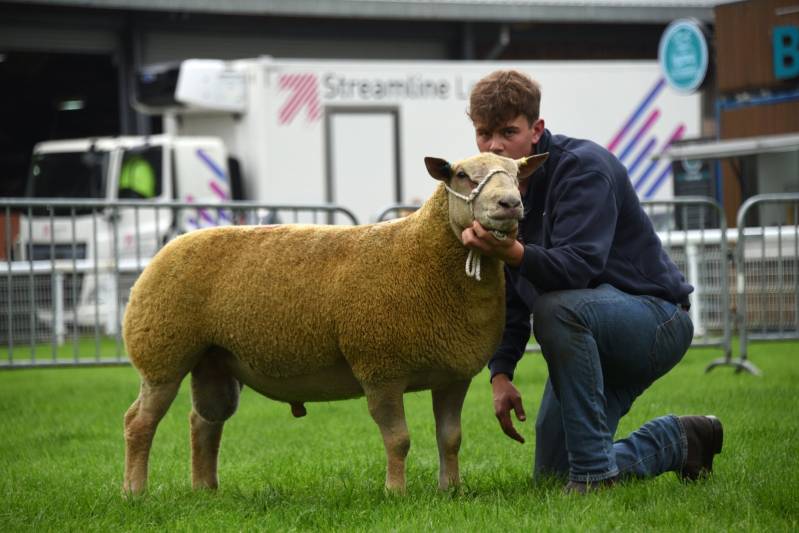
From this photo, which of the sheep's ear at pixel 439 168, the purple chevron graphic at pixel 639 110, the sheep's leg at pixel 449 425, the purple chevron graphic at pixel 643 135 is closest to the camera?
the sheep's ear at pixel 439 168

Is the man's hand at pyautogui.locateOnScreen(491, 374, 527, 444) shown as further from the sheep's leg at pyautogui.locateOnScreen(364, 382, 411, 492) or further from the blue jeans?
the sheep's leg at pyautogui.locateOnScreen(364, 382, 411, 492)

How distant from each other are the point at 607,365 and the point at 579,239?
21.1 inches

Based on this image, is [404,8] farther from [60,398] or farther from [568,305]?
[568,305]

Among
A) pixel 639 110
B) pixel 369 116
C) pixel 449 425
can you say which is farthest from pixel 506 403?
pixel 639 110

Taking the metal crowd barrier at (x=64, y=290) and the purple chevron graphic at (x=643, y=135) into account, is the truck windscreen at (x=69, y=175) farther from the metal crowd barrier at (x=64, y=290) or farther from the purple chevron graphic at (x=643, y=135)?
the purple chevron graphic at (x=643, y=135)

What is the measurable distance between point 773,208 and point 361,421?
14.2 feet

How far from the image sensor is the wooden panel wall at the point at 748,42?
1487 cm

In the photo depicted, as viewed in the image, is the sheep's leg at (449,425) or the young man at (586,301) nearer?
the young man at (586,301)

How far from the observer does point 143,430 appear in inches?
176

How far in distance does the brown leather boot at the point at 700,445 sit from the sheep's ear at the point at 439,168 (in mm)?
1425

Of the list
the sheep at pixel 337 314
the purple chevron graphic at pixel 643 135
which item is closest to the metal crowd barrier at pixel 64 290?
the sheep at pixel 337 314

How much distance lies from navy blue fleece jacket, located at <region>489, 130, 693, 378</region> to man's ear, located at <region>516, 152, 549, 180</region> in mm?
181

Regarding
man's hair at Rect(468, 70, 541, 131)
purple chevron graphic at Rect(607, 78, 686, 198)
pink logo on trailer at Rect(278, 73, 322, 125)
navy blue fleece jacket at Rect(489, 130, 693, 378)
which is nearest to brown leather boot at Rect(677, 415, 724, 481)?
navy blue fleece jacket at Rect(489, 130, 693, 378)

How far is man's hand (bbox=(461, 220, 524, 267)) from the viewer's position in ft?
12.8
